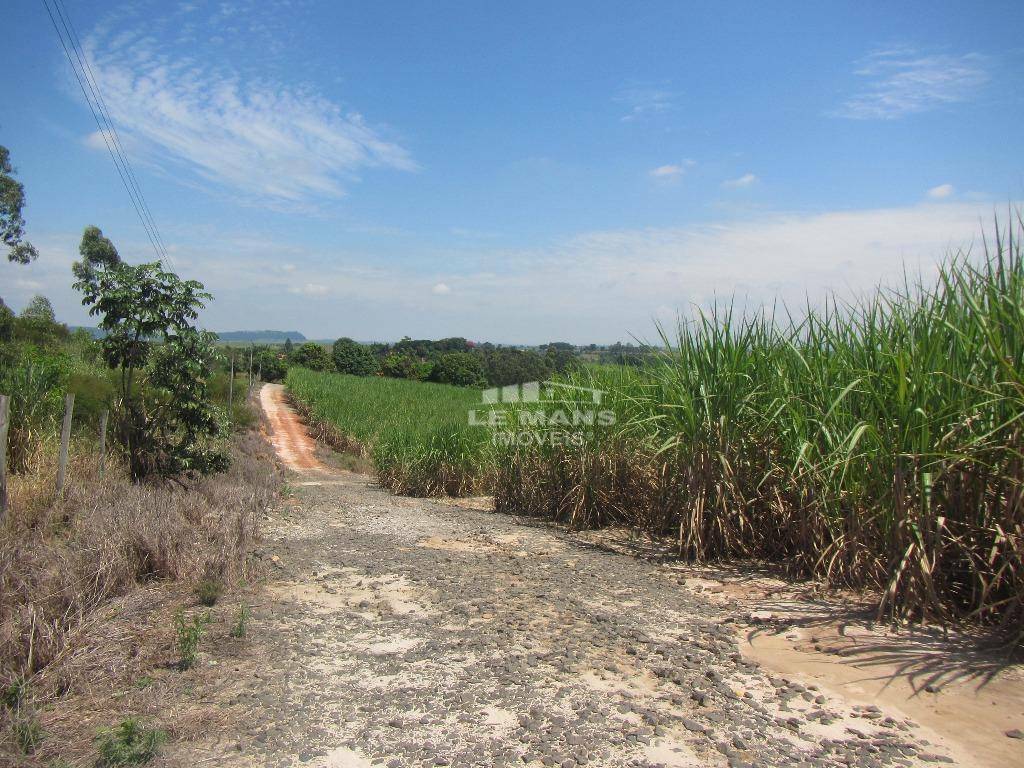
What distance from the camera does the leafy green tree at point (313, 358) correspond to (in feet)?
226

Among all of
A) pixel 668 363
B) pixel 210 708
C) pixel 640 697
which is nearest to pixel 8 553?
pixel 210 708

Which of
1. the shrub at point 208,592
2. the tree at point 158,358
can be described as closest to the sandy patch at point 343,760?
the shrub at point 208,592

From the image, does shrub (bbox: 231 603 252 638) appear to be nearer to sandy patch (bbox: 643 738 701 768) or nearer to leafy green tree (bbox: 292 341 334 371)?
sandy patch (bbox: 643 738 701 768)

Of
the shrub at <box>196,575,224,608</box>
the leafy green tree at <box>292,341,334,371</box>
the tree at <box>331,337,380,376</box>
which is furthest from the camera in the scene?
the tree at <box>331,337,380,376</box>

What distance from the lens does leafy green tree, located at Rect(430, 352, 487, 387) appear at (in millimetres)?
52031

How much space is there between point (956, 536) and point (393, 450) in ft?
35.5

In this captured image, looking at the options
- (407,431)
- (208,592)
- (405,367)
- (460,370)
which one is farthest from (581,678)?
(405,367)

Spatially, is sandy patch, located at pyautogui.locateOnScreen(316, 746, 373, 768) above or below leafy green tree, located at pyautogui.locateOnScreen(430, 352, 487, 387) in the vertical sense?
below

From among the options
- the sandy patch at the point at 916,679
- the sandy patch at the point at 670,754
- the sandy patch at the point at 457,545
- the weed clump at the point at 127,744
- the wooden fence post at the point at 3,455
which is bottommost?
the sandy patch at the point at 457,545

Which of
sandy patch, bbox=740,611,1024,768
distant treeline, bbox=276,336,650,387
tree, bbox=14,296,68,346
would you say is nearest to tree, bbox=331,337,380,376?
distant treeline, bbox=276,336,650,387

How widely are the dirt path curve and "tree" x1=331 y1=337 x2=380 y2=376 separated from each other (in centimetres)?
6529

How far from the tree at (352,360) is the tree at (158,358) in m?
61.0

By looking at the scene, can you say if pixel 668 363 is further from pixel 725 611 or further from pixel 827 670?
pixel 827 670

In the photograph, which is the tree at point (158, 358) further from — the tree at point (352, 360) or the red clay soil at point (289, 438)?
the tree at point (352, 360)
